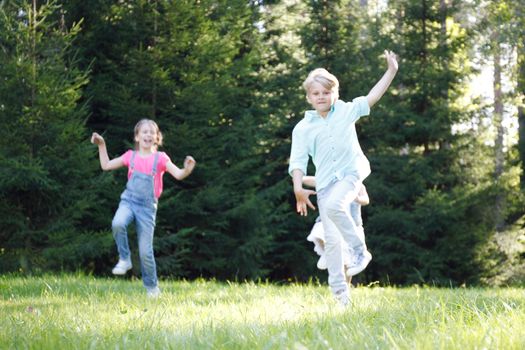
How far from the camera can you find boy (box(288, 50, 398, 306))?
17.3 ft

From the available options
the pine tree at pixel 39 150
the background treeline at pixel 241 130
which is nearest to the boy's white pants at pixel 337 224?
the background treeline at pixel 241 130

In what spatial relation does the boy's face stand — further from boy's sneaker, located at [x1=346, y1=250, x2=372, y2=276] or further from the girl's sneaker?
the girl's sneaker

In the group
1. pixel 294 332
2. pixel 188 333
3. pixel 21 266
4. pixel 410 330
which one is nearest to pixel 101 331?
pixel 188 333

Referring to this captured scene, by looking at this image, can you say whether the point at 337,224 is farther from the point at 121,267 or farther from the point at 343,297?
the point at 121,267

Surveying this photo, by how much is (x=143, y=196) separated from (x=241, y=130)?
815 cm

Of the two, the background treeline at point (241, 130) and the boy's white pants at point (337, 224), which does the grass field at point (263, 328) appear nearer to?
the boy's white pants at point (337, 224)

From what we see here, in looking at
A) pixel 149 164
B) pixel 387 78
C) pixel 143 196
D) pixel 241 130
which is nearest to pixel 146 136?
pixel 149 164

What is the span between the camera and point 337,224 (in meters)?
5.25

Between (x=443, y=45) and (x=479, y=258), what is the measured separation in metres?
5.30

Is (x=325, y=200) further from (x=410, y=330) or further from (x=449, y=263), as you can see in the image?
(x=449, y=263)

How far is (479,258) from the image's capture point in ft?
53.8

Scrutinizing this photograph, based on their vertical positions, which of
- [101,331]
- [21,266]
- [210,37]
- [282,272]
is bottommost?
[282,272]

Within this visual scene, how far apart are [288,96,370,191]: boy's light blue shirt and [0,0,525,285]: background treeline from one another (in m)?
5.77

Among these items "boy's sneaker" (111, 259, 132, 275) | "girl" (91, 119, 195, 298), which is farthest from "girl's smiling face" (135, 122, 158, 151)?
"boy's sneaker" (111, 259, 132, 275)
